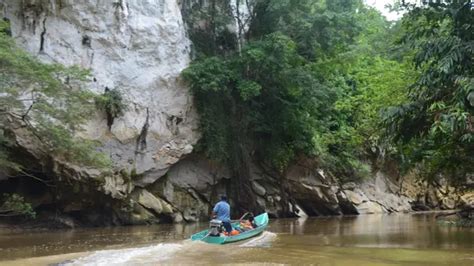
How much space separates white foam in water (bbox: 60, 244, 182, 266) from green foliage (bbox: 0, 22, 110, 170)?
4.36 m

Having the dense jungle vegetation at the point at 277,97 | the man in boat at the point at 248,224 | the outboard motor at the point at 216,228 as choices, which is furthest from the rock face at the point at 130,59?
the outboard motor at the point at 216,228

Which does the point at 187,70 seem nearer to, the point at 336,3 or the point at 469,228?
the point at 336,3

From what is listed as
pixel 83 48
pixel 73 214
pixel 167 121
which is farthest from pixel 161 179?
pixel 83 48

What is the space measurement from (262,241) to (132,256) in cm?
462

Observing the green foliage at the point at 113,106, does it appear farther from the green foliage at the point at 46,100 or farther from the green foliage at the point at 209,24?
the green foliage at the point at 209,24

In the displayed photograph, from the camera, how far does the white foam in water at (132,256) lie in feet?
34.8

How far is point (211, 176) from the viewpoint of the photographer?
26.1m

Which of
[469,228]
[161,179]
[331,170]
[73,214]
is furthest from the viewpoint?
[331,170]

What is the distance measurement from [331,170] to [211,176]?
814cm

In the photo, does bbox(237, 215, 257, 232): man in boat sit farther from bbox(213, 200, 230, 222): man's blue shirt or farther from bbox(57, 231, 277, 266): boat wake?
bbox(57, 231, 277, 266): boat wake

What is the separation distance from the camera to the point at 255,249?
1332 cm

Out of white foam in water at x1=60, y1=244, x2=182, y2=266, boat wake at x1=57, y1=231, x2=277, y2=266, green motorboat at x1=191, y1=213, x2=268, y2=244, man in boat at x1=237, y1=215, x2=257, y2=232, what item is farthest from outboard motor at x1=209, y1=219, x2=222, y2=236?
man in boat at x1=237, y1=215, x2=257, y2=232

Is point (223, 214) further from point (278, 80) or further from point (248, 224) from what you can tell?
point (278, 80)

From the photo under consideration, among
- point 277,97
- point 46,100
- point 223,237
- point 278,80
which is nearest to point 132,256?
point 223,237
